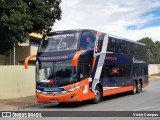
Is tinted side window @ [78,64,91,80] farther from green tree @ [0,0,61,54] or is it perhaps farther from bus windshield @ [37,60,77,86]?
green tree @ [0,0,61,54]

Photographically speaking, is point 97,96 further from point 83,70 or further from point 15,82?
point 15,82

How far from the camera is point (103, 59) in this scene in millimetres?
19516

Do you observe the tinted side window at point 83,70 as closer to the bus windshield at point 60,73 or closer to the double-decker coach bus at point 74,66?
the double-decker coach bus at point 74,66

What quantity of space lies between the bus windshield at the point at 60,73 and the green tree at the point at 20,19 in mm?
5388

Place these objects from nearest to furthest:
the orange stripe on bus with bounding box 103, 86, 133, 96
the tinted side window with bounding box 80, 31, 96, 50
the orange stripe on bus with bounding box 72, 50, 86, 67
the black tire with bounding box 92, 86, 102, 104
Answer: the orange stripe on bus with bounding box 72, 50, 86, 67 → the tinted side window with bounding box 80, 31, 96, 50 → the black tire with bounding box 92, 86, 102, 104 → the orange stripe on bus with bounding box 103, 86, 133, 96

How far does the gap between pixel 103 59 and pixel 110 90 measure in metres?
2.15

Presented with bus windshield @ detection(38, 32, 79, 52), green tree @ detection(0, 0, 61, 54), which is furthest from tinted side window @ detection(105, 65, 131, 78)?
green tree @ detection(0, 0, 61, 54)

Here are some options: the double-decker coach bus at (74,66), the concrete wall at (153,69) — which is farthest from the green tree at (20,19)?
the concrete wall at (153,69)

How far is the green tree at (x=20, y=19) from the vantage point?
21.7 metres

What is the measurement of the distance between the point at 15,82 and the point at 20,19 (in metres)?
3.83

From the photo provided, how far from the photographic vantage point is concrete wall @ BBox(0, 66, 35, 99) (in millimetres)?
21547

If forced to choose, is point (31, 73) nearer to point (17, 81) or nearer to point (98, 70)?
point (17, 81)

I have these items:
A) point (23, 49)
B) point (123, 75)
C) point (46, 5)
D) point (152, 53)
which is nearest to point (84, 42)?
point (123, 75)

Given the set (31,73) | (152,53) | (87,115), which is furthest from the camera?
(152,53)
